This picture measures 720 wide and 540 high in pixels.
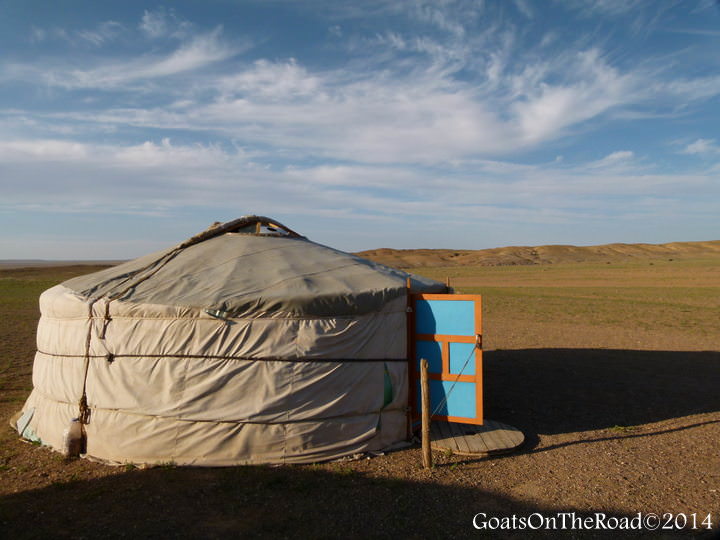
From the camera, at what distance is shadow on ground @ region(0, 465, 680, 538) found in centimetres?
407

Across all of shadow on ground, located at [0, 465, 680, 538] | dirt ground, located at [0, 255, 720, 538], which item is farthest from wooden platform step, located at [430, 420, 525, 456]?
shadow on ground, located at [0, 465, 680, 538]

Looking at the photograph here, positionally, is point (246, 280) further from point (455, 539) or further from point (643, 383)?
point (643, 383)

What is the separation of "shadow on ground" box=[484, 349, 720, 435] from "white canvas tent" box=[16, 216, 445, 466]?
2380 millimetres

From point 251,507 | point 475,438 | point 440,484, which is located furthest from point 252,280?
point 475,438

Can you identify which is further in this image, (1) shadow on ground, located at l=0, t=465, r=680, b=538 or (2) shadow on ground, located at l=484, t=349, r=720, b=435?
(2) shadow on ground, located at l=484, t=349, r=720, b=435

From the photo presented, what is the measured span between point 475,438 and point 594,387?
12.0ft

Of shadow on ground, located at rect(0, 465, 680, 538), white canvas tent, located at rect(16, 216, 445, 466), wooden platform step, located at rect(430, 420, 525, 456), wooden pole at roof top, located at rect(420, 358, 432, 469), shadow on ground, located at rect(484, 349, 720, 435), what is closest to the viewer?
shadow on ground, located at rect(0, 465, 680, 538)

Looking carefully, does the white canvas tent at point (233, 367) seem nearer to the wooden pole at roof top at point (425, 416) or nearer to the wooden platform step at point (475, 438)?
the wooden platform step at point (475, 438)

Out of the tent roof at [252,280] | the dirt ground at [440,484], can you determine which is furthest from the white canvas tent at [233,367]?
the dirt ground at [440,484]

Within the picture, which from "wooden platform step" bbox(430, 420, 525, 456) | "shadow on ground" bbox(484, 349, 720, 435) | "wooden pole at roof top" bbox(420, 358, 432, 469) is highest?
"wooden pole at roof top" bbox(420, 358, 432, 469)

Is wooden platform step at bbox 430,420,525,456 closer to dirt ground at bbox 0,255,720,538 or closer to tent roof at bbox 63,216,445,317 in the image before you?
dirt ground at bbox 0,255,720,538

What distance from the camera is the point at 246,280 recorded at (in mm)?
5684

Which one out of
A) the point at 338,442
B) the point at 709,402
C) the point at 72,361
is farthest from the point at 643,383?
the point at 72,361

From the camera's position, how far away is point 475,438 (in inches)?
229
